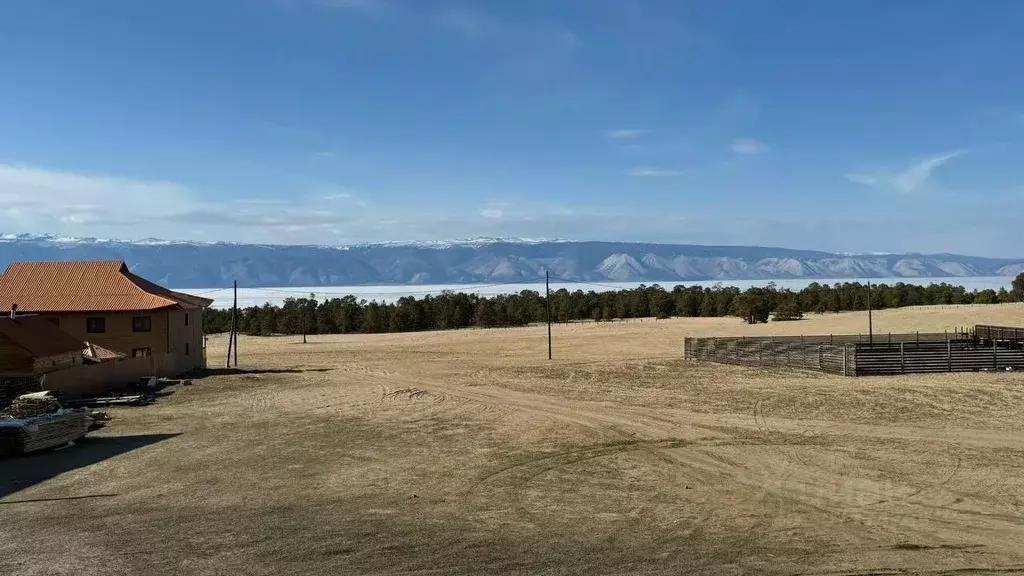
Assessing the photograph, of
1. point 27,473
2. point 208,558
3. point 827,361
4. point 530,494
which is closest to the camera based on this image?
point 208,558

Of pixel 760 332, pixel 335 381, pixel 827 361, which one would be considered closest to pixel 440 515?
pixel 335 381

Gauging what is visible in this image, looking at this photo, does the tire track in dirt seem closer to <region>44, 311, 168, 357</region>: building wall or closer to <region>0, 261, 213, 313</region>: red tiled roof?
<region>44, 311, 168, 357</region>: building wall

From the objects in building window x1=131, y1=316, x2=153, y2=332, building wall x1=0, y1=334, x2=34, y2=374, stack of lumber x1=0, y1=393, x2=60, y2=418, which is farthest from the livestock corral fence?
building wall x1=0, y1=334, x2=34, y2=374

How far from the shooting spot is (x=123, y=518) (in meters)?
13.7

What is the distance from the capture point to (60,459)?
65.2 feet

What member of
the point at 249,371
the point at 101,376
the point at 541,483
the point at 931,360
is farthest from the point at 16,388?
the point at 931,360

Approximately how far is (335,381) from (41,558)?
28.4 m

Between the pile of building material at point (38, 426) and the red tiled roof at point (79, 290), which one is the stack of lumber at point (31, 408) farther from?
the red tiled roof at point (79, 290)

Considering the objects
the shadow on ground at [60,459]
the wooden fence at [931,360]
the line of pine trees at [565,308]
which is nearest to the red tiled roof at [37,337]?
the shadow on ground at [60,459]

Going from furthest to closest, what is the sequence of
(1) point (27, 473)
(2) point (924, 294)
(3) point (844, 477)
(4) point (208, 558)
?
(2) point (924, 294) < (1) point (27, 473) < (3) point (844, 477) < (4) point (208, 558)

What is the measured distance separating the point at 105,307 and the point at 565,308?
77360 millimetres

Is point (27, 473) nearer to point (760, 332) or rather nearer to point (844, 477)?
point (844, 477)

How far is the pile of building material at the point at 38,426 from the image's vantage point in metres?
19.9

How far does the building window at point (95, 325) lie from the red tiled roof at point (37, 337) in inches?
239
